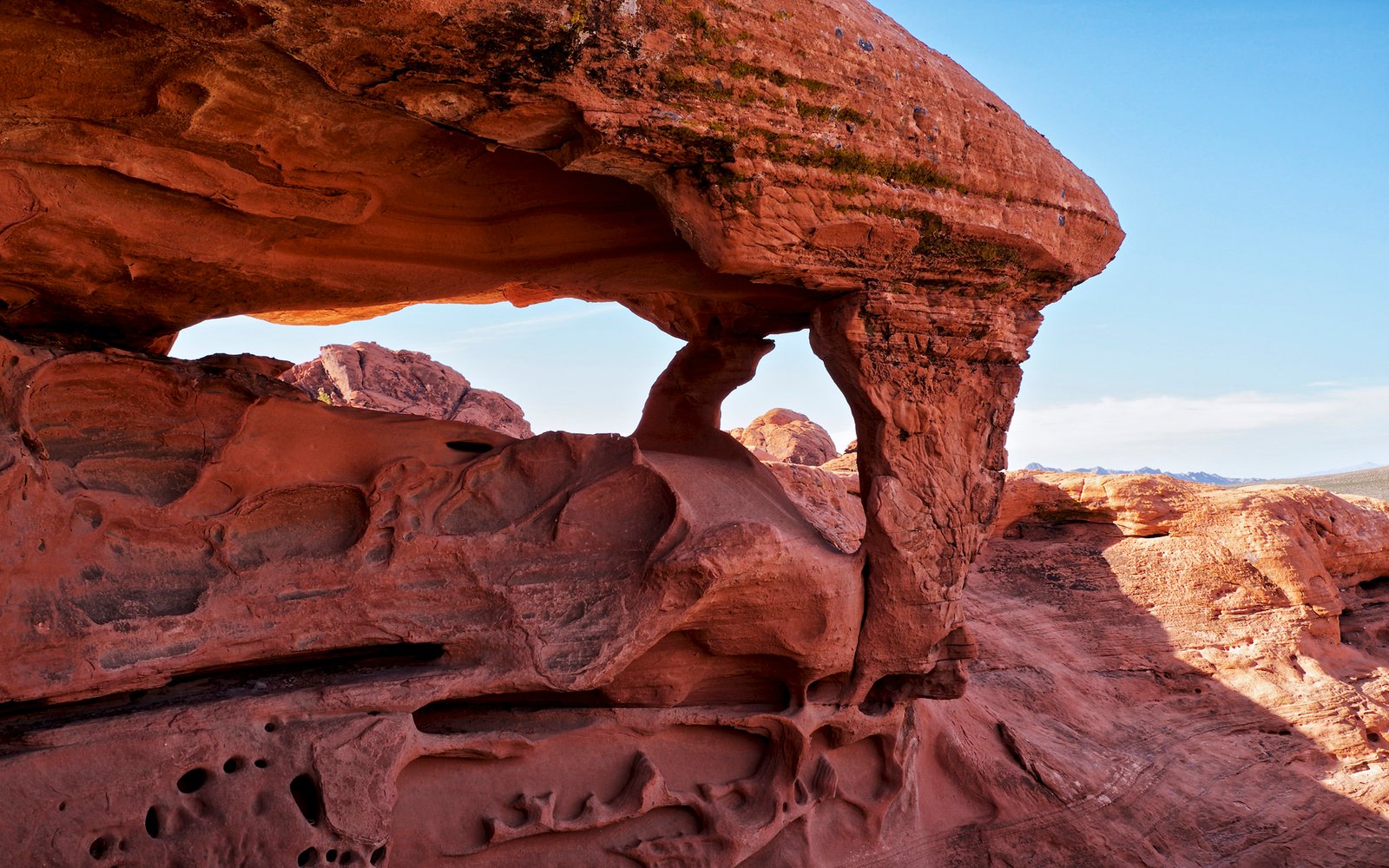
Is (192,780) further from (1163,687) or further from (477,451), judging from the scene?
(1163,687)

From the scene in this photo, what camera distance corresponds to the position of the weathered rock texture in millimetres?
2934

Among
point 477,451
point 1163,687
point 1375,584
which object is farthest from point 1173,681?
point 477,451

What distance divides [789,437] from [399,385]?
4.36 meters

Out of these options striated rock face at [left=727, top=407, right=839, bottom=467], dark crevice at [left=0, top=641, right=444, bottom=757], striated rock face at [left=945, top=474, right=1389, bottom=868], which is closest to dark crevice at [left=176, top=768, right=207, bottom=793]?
dark crevice at [left=0, top=641, right=444, bottom=757]

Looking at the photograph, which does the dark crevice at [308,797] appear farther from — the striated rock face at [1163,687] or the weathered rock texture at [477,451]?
the striated rock face at [1163,687]

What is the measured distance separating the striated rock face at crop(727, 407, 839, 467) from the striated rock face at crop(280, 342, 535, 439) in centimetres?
267

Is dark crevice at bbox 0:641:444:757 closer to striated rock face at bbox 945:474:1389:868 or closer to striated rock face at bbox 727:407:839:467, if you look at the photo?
striated rock face at bbox 945:474:1389:868

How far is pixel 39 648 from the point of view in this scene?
115 inches

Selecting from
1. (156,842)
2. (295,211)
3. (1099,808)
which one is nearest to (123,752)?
(156,842)

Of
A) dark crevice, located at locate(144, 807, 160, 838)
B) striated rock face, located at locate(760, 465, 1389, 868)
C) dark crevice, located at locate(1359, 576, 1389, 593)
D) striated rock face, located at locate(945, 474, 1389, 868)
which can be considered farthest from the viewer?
dark crevice, located at locate(1359, 576, 1389, 593)

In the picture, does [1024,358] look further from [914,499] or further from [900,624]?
[900,624]

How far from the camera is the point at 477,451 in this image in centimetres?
417

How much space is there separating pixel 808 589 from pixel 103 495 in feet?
8.43

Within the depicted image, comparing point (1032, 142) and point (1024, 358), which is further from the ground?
point (1032, 142)
